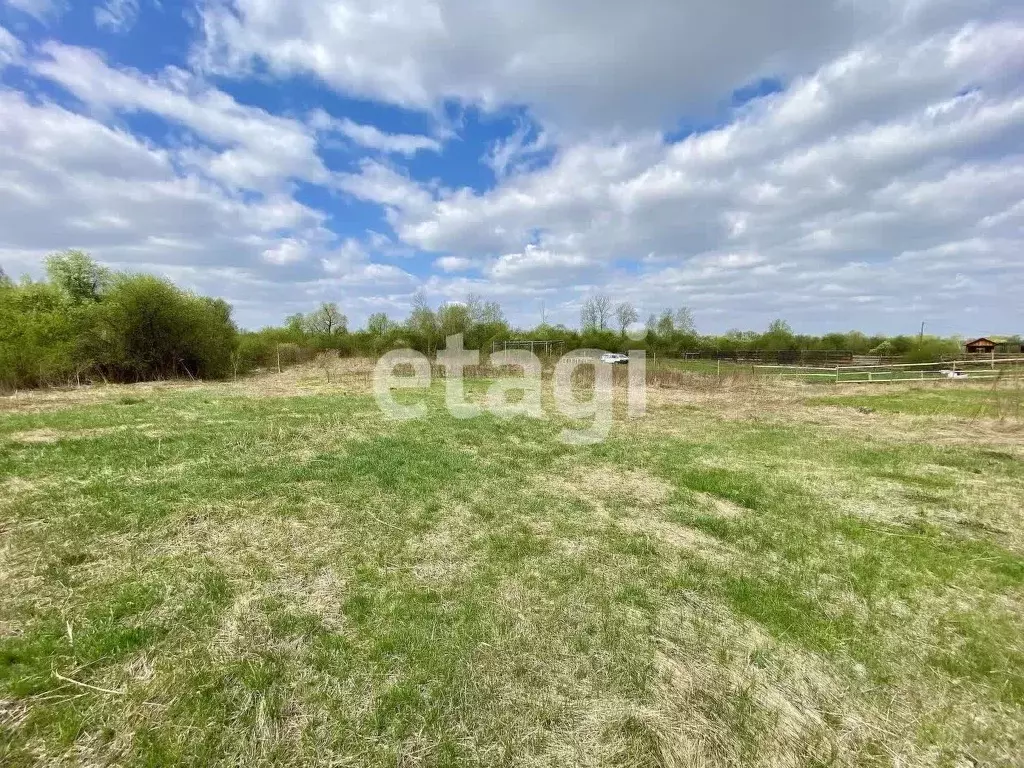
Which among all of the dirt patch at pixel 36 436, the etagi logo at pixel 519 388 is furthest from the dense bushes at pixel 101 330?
the dirt patch at pixel 36 436

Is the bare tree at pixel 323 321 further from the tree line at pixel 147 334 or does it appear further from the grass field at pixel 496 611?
the grass field at pixel 496 611

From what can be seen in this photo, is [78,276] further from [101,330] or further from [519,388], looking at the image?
[519,388]

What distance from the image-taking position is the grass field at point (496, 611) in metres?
1.93

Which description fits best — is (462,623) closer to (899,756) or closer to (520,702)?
(520,702)

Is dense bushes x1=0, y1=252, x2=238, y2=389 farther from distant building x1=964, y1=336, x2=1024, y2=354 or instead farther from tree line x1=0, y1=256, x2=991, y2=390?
distant building x1=964, y1=336, x2=1024, y2=354

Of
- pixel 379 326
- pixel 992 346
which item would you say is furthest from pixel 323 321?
pixel 992 346

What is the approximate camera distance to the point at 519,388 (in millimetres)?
16188

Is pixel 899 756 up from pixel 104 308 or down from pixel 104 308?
down

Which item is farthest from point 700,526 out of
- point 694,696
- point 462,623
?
point 462,623

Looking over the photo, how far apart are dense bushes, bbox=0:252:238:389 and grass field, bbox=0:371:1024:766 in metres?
10.7

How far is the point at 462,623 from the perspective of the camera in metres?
2.70

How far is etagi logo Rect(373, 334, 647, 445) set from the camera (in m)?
10.6

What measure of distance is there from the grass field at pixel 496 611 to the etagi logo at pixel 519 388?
3.89 meters

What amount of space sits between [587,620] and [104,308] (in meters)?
20.9
